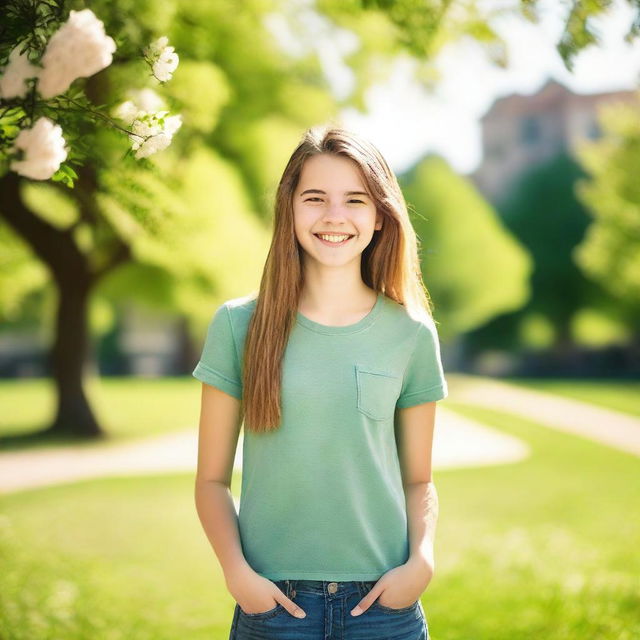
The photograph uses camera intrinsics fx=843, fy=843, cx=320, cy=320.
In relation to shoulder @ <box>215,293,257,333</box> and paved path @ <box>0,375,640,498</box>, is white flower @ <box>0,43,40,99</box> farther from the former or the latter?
paved path @ <box>0,375,640,498</box>

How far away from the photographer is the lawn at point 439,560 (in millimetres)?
Result: 4742

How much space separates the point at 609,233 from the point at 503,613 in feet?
50.9

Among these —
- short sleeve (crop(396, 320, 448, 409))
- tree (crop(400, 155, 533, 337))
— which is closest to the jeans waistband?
short sleeve (crop(396, 320, 448, 409))

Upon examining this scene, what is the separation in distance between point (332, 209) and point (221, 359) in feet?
1.47

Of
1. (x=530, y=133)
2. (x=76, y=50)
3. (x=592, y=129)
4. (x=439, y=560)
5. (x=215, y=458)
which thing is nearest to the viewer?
(x=76, y=50)

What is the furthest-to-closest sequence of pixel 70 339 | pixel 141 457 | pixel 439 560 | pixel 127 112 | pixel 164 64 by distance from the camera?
pixel 70 339 → pixel 141 457 → pixel 439 560 → pixel 127 112 → pixel 164 64

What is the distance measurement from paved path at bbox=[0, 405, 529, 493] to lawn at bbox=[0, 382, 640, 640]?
2.24 feet

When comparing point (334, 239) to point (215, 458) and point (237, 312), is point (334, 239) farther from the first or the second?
point (215, 458)

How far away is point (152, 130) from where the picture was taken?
177 cm

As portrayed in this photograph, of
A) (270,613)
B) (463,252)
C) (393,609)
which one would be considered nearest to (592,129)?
(463,252)

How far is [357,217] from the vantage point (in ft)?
6.73

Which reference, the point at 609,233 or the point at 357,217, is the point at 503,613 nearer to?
the point at 357,217

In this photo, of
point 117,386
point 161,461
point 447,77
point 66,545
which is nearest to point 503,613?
point 66,545

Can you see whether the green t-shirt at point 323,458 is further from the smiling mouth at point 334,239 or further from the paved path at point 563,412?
the paved path at point 563,412
